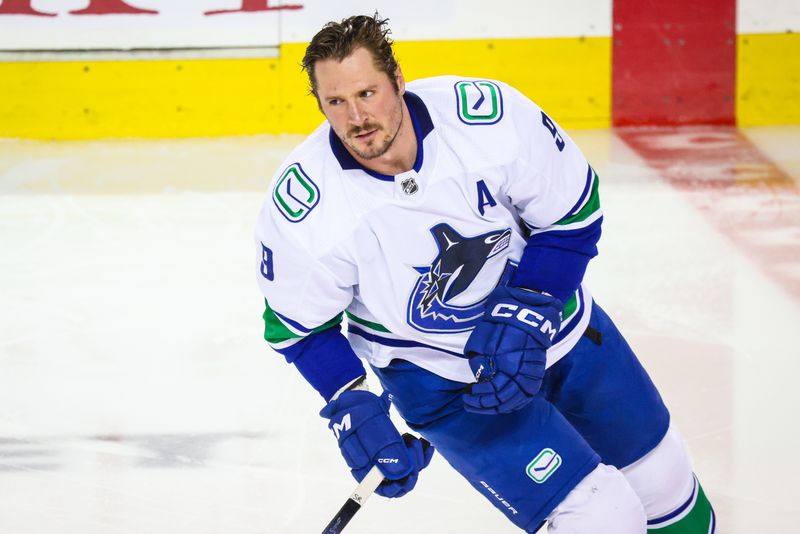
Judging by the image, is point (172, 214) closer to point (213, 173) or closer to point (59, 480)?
point (213, 173)

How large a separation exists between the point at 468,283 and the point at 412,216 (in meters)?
0.20

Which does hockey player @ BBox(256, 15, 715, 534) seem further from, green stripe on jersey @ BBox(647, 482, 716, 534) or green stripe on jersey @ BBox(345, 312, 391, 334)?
green stripe on jersey @ BBox(647, 482, 716, 534)

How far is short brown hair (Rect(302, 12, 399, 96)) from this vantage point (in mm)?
2180

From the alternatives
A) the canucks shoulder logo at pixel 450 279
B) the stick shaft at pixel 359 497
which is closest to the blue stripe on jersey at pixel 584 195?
the canucks shoulder logo at pixel 450 279

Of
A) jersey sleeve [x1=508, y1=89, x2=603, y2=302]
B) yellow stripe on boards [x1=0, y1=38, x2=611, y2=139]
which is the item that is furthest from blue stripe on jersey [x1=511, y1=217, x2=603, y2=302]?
yellow stripe on boards [x1=0, y1=38, x2=611, y2=139]

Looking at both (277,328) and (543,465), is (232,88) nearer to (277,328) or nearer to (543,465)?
(277,328)

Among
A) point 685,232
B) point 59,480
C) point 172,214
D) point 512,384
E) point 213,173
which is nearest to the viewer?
point 512,384

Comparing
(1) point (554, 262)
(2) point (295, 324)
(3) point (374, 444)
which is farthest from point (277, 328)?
(1) point (554, 262)

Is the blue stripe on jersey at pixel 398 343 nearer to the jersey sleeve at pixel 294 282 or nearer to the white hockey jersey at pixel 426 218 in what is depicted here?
the white hockey jersey at pixel 426 218

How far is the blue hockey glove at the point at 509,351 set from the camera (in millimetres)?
2234

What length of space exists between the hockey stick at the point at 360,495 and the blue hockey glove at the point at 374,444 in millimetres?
14

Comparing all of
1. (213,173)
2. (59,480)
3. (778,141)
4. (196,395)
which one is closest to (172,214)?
(213,173)

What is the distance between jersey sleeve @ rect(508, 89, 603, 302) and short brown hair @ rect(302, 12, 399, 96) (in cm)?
26

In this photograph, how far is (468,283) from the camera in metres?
2.38
